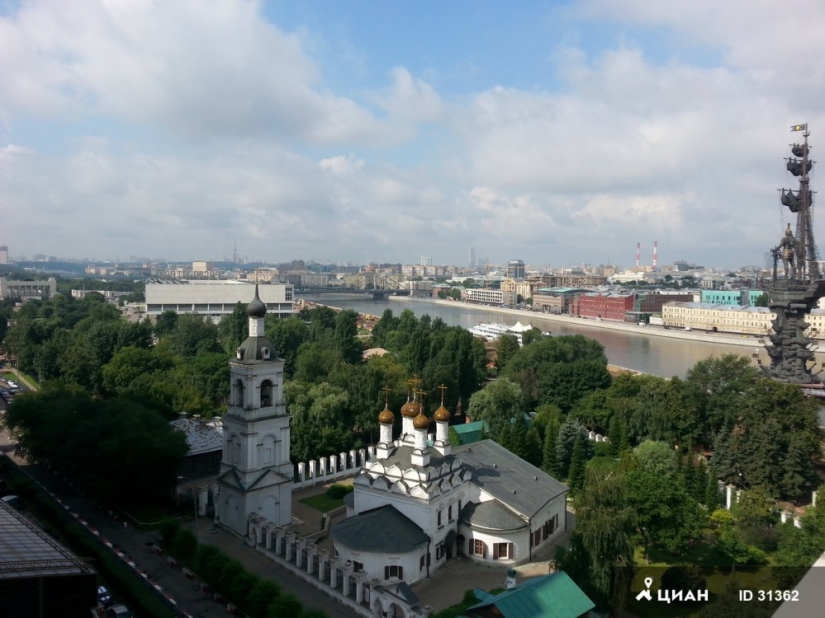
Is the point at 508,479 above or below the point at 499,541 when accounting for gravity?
above

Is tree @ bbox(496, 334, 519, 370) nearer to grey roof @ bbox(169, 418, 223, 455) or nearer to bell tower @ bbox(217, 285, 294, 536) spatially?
grey roof @ bbox(169, 418, 223, 455)

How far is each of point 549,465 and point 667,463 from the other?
410 centimetres

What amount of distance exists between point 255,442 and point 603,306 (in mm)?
83630

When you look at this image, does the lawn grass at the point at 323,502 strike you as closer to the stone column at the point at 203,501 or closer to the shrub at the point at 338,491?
the shrub at the point at 338,491

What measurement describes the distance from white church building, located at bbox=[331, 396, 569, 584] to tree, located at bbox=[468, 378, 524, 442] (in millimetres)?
8941

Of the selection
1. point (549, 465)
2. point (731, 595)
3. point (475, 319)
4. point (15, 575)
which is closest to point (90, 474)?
point (15, 575)

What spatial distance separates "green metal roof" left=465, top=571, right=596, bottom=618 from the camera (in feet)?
38.2

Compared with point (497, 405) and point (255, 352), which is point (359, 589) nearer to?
point (255, 352)

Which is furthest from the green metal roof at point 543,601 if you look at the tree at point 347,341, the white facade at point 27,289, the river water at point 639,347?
the white facade at point 27,289

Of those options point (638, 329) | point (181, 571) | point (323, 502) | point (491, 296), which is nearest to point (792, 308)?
point (323, 502)

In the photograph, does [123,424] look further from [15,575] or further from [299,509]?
[15,575]

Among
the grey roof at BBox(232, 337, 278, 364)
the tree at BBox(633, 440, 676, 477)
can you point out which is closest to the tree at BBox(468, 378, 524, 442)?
the tree at BBox(633, 440, 676, 477)

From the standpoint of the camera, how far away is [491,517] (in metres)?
16.9

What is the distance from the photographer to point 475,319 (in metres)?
103
